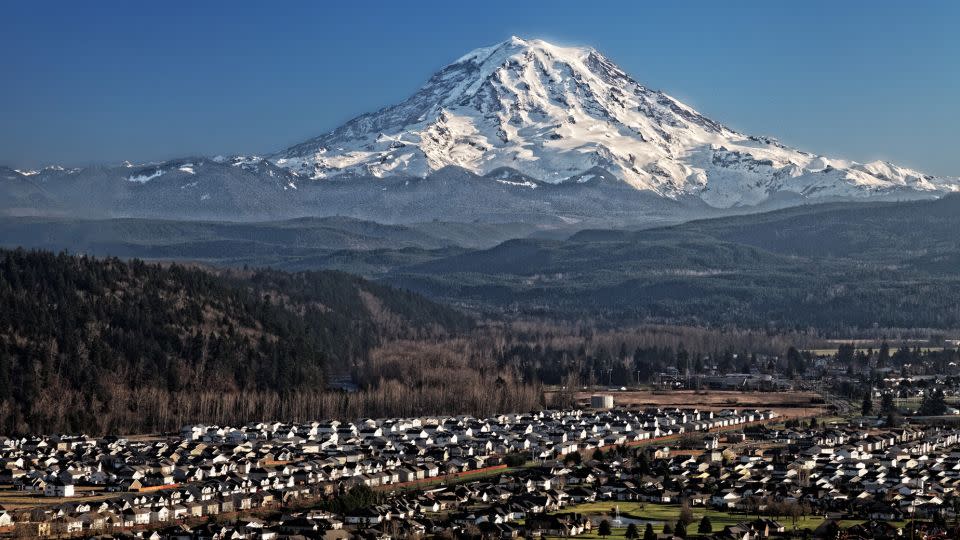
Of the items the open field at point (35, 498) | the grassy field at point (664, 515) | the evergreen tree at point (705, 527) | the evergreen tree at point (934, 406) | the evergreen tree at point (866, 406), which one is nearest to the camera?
the evergreen tree at point (705, 527)

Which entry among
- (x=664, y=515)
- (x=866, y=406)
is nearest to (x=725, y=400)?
(x=866, y=406)

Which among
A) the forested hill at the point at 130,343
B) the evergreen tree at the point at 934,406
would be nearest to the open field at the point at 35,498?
the forested hill at the point at 130,343

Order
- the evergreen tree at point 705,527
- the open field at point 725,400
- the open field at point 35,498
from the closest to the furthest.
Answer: the evergreen tree at point 705,527 → the open field at point 35,498 → the open field at point 725,400

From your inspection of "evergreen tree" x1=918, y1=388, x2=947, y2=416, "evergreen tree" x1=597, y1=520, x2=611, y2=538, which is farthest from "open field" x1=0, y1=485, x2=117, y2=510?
"evergreen tree" x1=918, y1=388, x2=947, y2=416

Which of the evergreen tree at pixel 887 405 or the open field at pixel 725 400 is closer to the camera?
the evergreen tree at pixel 887 405

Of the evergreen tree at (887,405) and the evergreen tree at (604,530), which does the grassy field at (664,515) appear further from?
the evergreen tree at (887,405)

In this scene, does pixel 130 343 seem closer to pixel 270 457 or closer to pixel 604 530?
pixel 270 457

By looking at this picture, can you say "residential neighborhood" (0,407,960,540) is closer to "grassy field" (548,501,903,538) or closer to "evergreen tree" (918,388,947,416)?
"grassy field" (548,501,903,538)
